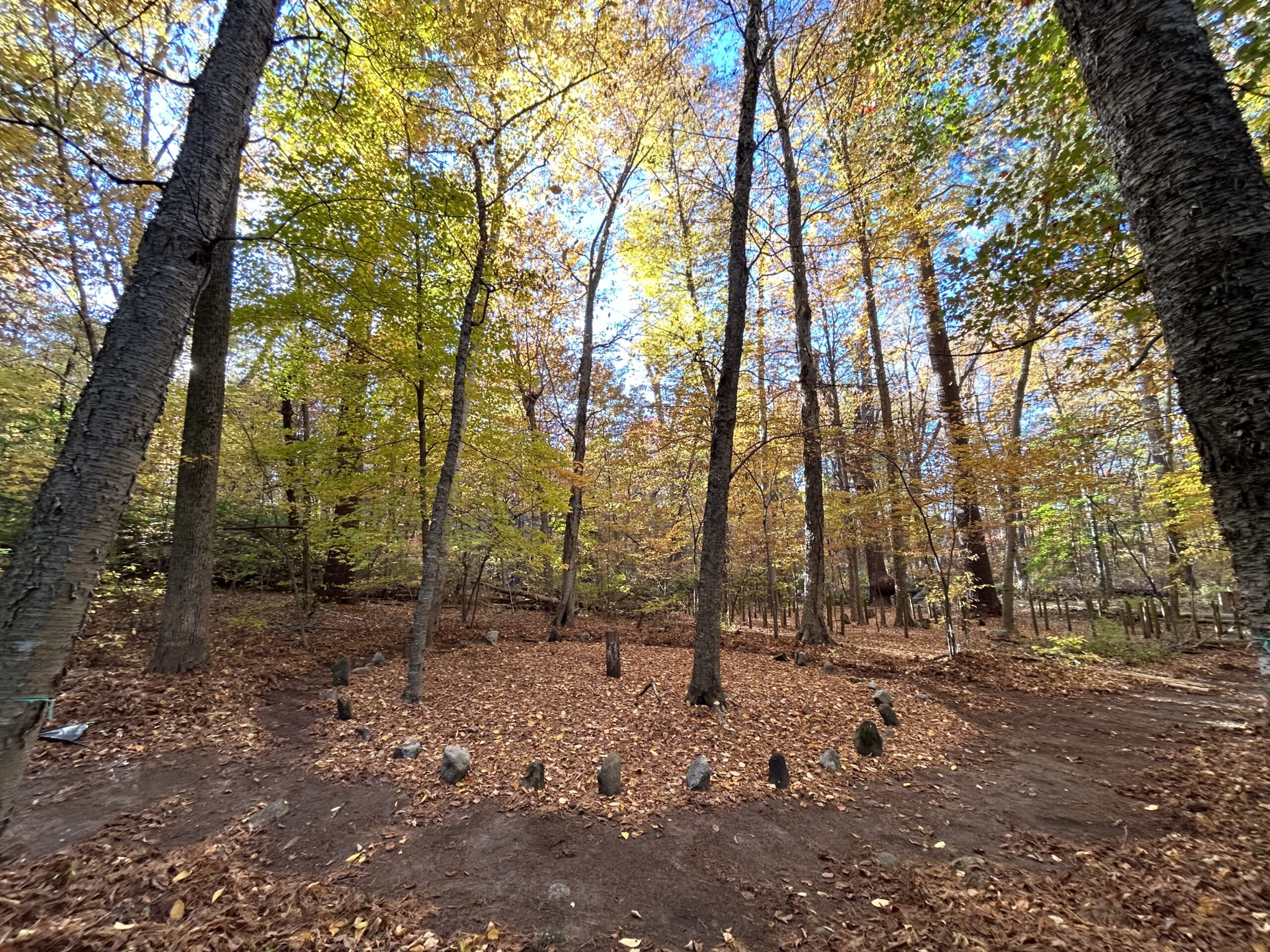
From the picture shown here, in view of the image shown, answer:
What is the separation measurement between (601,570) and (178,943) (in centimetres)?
1137

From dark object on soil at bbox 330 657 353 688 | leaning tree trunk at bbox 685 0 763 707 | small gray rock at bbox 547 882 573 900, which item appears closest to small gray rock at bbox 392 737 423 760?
small gray rock at bbox 547 882 573 900

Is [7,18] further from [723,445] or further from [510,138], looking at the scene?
[723,445]

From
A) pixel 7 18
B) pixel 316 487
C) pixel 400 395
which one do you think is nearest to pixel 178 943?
pixel 316 487

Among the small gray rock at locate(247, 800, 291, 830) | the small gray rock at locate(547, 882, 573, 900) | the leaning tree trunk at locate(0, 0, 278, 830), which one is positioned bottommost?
the small gray rock at locate(547, 882, 573, 900)

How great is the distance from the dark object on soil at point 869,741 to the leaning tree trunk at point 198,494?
790 cm

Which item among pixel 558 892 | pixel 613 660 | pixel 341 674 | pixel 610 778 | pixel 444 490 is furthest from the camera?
pixel 613 660

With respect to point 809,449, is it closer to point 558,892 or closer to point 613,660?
point 613,660

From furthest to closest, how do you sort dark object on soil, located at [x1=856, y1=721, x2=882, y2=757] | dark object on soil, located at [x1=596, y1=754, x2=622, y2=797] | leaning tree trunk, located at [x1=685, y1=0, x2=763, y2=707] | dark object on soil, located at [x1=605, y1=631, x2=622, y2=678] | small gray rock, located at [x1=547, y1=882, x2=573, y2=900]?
dark object on soil, located at [x1=605, y1=631, x2=622, y2=678] → leaning tree trunk, located at [x1=685, y1=0, x2=763, y2=707] → dark object on soil, located at [x1=856, y1=721, x2=882, y2=757] → dark object on soil, located at [x1=596, y1=754, x2=622, y2=797] → small gray rock, located at [x1=547, y1=882, x2=573, y2=900]

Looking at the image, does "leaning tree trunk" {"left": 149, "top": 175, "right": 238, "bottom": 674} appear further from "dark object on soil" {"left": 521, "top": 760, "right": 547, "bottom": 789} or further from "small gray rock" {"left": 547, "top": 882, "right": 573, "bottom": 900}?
"small gray rock" {"left": 547, "top": 882, "right": 573, "bottom": 900}

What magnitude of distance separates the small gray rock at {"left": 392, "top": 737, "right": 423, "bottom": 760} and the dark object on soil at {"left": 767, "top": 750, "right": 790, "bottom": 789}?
327 centimetres

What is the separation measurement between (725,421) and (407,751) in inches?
→ 190

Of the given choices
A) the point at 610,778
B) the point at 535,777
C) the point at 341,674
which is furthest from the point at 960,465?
the point at 341,674

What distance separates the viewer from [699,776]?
3.83 m

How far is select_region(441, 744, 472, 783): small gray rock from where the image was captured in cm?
387
